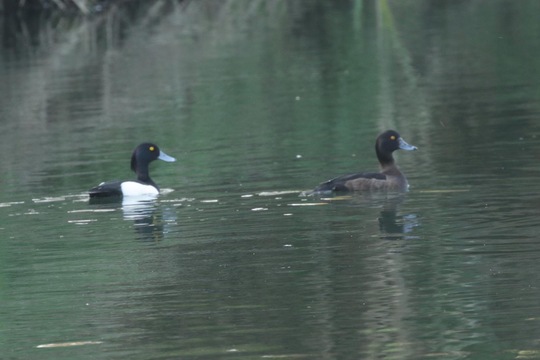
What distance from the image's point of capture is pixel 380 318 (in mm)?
10734

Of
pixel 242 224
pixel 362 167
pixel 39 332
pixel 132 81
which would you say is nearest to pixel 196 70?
pixel 132 81

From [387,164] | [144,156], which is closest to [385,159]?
[387,164]

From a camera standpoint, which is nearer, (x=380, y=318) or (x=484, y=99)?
(x=380, y=318)

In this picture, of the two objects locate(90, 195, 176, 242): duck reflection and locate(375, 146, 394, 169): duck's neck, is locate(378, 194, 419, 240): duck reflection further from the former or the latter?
locate(90, 195, 176, 242): duck reflection

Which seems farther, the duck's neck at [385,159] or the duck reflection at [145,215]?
the duck's neck at [385,159]

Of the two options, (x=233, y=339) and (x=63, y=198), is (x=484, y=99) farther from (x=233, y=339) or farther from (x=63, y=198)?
(x=233, y=339)

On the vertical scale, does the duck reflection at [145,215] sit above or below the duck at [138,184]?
below

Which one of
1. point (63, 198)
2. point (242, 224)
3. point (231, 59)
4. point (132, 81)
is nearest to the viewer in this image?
point (242, 224)

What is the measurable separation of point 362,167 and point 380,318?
950cm

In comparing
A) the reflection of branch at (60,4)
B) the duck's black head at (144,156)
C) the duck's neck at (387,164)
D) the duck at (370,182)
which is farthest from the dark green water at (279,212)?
the reflection of branch at (60,4)

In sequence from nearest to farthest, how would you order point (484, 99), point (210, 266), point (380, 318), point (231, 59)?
point (380, 318), point (210, 266), point (484, 99), point (231, 59)

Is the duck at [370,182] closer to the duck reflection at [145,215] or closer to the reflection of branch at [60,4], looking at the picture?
the duck reflection at [145,215]

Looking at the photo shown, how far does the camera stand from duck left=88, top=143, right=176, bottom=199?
61.5ft

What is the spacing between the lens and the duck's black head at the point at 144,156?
2021 cm
